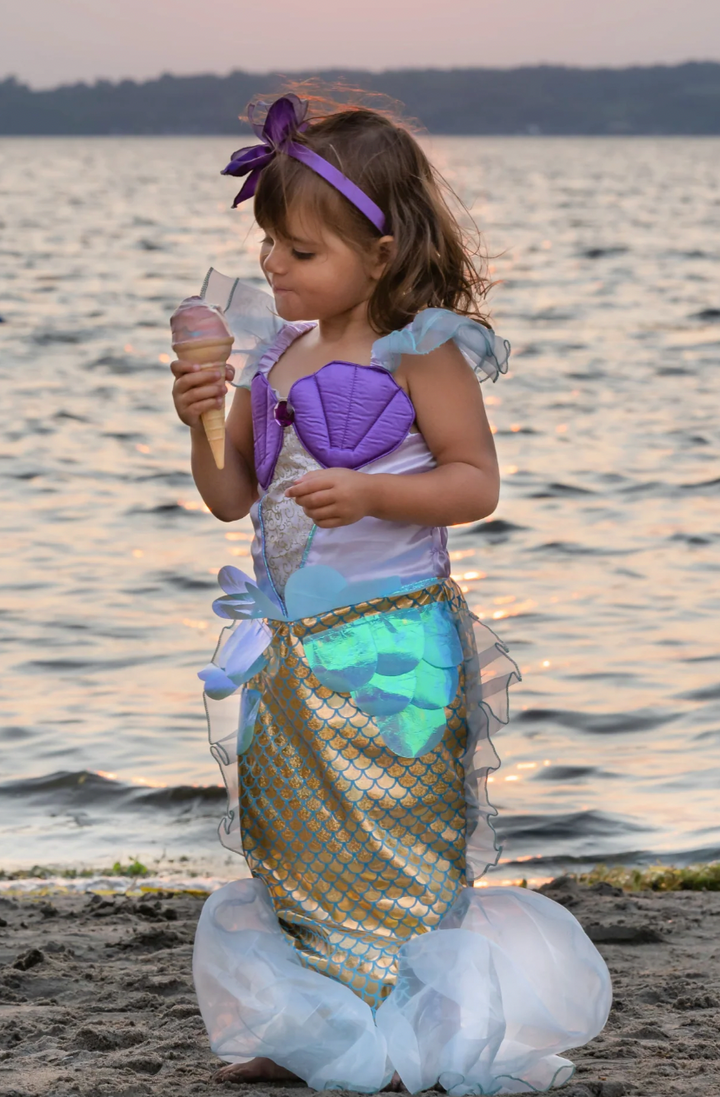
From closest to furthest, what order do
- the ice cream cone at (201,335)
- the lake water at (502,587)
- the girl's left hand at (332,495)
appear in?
the girl's left hand at (332,495) → the ice cream cone at (201,335) → the lake water at (502,587)

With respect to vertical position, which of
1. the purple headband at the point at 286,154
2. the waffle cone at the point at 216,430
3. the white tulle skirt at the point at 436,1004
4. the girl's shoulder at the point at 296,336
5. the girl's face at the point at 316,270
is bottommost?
the white tulle skirt at the point at 436,1004

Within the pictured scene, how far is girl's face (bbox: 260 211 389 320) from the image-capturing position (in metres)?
2.59

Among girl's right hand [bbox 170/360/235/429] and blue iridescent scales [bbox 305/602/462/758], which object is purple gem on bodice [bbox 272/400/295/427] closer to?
girl's right hand [bbox 170/360/235/429]

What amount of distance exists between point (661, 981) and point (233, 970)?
1.28 meters

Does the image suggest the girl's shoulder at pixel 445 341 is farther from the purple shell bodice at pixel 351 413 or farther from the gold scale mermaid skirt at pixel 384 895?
the gold scale mermaid skirt at pixel 384 895

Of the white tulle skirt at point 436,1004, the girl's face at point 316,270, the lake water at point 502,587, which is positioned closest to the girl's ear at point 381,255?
the girl's face at point 316,270

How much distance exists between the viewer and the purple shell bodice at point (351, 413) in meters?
2.60

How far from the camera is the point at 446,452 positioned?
2643 mm

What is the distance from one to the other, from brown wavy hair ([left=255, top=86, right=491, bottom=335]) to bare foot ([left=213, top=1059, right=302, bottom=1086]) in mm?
1330

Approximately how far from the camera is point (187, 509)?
384 inches

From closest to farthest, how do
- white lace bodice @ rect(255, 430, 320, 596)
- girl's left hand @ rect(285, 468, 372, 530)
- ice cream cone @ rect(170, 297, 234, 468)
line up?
girl's left hand @ rect(285, 468, 372, 530) < ice cream cone @ rect(170, 297, 234, 468) < white lace bodice @ rect(255, 430, 320, 596)

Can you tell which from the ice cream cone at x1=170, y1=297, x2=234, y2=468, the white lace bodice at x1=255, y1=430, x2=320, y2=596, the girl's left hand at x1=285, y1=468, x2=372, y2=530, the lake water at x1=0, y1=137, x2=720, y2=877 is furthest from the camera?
the lake water at x1=0, y1=137, x2=720, y2=877

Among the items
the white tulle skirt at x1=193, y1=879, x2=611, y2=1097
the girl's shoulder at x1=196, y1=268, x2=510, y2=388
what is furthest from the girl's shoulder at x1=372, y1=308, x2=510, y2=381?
the white tulle skirt at x1=193, y1=879, x2=611, y2=1097

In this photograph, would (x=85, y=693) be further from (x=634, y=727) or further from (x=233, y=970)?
(x=233, y=970)
